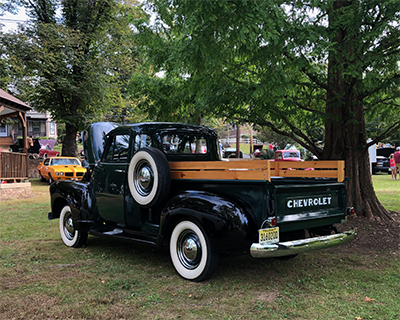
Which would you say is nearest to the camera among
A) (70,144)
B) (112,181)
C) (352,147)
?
(112,181)

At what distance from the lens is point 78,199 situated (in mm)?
6125

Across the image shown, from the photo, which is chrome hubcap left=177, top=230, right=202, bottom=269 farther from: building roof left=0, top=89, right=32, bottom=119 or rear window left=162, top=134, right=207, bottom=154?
building roof left=0, top=89, right=32, bottom=119

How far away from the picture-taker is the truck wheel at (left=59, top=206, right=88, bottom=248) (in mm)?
6199

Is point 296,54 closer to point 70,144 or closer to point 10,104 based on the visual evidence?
point 10,104

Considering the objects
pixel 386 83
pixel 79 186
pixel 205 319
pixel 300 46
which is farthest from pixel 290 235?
pixel 79 186

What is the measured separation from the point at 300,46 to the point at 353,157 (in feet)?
10.7

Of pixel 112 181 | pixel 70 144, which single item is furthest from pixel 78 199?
pixel 70 144

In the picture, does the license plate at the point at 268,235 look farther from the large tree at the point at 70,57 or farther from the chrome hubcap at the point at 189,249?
the large tree at the point at 70,57

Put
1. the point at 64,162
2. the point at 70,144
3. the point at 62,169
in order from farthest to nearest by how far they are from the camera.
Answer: the point at 70,144
the point at 64,162
the point at 62,169

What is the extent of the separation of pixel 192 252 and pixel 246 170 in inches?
49.7

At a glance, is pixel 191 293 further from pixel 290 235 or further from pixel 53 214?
pixel 53 214

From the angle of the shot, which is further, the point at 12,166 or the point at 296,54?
the point at 12,166

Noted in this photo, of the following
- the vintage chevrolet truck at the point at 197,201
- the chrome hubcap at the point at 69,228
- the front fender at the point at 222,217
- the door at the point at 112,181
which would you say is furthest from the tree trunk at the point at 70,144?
the front fender at the point at 222,217

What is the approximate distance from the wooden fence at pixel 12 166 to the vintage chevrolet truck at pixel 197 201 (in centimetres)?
1000
